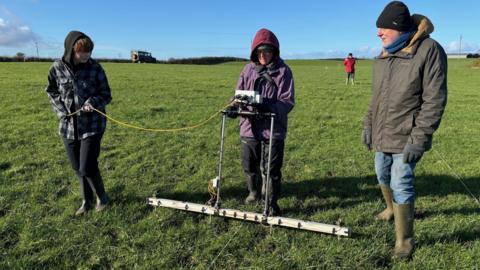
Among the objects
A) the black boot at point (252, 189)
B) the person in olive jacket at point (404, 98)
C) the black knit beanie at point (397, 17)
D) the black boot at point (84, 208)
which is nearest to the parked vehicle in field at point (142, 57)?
the black boot at point (84, 208)

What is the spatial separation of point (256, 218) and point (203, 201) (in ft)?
4.32

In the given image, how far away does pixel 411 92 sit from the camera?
4.27 metres

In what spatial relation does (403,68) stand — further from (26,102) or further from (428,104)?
(26,102)

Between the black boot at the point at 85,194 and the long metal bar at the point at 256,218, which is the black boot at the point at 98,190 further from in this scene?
the long metal bar at the point at 256,218

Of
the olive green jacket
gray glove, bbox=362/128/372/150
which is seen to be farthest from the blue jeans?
gray glove, bbox=362/128/372/150

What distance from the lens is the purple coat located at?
5309mm

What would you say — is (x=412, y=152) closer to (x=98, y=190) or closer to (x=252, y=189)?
(x=252, y=189)

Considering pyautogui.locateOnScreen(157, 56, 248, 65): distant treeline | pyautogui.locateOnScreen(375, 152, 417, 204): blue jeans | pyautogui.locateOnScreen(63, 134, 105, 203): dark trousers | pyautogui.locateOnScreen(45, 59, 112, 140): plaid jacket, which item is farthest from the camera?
pyautogui.locateOnScreen(157, 56, 248, 65): distant treeline

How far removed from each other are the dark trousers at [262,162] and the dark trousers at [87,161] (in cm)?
196

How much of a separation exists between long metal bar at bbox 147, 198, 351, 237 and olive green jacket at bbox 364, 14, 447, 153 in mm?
1061

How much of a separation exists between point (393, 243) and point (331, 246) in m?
0.77

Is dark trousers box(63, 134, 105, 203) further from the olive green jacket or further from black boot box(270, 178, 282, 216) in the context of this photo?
the olive green jacket

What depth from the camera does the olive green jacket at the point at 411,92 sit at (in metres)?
4.07

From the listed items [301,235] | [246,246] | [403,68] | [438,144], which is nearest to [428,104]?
[403,68]
